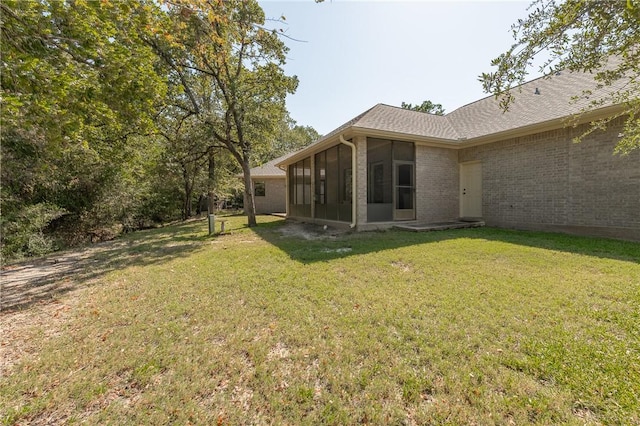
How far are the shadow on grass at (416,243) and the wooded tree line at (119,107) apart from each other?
4.37m

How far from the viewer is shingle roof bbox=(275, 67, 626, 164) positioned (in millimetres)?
8570

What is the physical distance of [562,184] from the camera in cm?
832

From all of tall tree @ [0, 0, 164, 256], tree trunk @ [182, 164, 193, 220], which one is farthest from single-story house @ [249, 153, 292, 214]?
tall tree @ [0, 0, 164, 256]

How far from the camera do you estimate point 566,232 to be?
26.9 feet

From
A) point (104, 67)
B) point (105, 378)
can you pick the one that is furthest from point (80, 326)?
point (104, 67)

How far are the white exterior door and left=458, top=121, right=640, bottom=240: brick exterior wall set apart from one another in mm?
278

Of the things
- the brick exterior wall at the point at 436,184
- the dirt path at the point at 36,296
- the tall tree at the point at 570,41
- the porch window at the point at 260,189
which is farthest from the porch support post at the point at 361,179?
the porch window at the point at 260,189

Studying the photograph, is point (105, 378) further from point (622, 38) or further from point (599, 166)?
point (599, 166)

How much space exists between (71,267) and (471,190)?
41.9ft

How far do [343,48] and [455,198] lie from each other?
754cm

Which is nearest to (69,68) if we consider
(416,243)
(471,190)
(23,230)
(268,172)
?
(23,230)

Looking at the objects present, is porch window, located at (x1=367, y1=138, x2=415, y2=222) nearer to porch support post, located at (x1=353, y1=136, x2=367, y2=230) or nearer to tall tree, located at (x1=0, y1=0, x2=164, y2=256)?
porch support post, located at (x1=353, y1=136, x2=367, y2=230)

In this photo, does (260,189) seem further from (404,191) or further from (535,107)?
(535,107)

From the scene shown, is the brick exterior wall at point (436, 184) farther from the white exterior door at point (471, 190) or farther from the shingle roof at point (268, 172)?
the shingle roof at point (268, 172)
